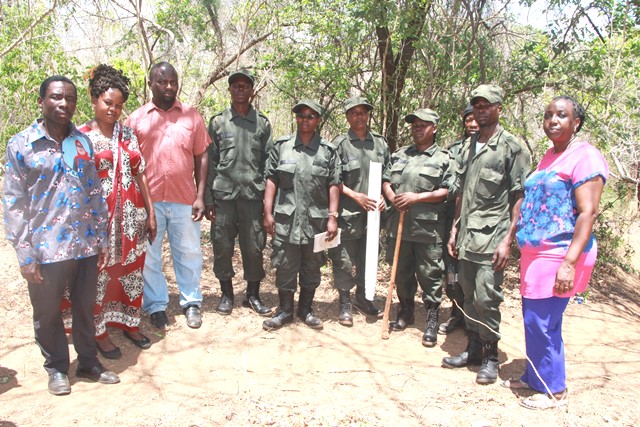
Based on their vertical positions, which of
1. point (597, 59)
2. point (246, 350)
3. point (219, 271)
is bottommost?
point (246, 350)

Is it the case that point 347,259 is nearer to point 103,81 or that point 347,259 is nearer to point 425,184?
point 425,184

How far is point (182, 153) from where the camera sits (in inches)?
148

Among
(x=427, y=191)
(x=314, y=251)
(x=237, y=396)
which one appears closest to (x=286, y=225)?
(x=314, y=251)

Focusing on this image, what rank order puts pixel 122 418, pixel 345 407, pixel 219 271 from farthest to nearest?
pixel 219 271
pixel 345 407
pixel 122 418

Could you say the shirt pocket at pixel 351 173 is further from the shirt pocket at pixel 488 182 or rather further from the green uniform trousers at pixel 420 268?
the shirt pocket at pixel 488 182

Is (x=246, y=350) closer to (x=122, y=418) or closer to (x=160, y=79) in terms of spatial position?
(x=122, y=418)

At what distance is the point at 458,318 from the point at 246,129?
7.61 feet

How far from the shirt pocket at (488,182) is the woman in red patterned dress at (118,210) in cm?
225

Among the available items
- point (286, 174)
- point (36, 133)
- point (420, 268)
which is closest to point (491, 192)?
point (420, 268)

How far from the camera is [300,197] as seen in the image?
12.8 feet

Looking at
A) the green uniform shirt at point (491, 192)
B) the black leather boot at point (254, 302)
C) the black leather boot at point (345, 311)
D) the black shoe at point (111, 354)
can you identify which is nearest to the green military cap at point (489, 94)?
the green uniform shirt at point (491, 192)

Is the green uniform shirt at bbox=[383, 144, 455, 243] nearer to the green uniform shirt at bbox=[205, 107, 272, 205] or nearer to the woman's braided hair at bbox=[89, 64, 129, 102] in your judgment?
the green uniform shirt at bbox=[205, 107, 272, 205]

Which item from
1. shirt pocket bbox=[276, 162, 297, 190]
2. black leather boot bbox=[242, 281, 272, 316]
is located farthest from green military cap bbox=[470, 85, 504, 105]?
black leather boot bbox=[242, 281, 272, 316]

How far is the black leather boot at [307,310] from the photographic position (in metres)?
4.10
